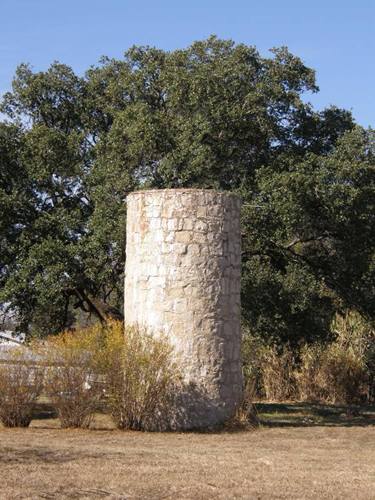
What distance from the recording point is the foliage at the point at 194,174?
1656 centimetres

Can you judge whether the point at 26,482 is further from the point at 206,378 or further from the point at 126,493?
the point at 206,378

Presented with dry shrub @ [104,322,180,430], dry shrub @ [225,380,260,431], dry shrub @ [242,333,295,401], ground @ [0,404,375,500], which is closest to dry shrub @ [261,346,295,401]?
dry shrub @ [242,333,295,401]

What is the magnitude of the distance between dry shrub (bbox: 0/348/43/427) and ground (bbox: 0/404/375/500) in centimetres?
35

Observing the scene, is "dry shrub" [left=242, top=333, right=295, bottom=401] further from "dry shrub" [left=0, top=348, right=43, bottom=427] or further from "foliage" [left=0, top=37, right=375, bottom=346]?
"dry shrub" [left=0, top=348, right=43, bottom=427]

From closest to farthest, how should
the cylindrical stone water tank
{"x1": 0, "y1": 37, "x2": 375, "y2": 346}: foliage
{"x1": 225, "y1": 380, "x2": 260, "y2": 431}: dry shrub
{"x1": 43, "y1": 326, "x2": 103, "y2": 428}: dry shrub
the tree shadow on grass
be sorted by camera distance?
{"x1": 43, "y1": 326, "x2": 103, "y2": 428}: dry shrub → the cylindrical stone water tank → {"x1": 225, "y1": 380, "x2": 260, "y2": 431}: dry shrub → the tree shadow on grass → {"x1": 0, "y1": 37, "x2": 375, "y2": 346}: foliage

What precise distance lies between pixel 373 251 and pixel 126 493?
1107cm

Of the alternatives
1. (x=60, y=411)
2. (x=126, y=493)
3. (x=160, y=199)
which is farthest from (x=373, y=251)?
(x=126, y=493)

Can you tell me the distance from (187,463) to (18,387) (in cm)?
389

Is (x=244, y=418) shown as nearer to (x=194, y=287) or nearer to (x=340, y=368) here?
(x=194, y=287)

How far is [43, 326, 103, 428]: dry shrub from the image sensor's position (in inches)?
494

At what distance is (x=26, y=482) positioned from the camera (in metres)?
8.10

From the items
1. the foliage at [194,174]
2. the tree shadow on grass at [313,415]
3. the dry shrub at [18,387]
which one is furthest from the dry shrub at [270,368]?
the dry shrub at [18,387]

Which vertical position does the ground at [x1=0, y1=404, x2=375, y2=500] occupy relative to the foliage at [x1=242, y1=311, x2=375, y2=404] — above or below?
below

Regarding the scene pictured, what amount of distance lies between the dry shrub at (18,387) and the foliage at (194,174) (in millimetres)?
3760
